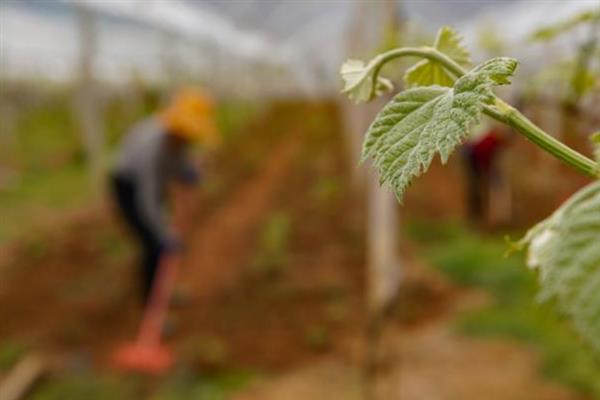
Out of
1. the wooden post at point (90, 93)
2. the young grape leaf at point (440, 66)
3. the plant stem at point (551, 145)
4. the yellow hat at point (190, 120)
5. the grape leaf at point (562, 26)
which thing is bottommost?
the plant stem at point (551, 145)

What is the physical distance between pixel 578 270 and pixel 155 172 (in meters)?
4.65

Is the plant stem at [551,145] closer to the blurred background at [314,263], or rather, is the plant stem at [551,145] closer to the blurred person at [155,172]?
the blurred background at [314,263]

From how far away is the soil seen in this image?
4.18m

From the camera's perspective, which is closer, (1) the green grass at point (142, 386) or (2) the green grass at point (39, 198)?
(1) the green grass at point (142, 386)

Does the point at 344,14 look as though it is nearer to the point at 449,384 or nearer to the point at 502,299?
the point at 502,299

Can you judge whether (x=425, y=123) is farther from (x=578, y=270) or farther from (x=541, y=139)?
(x=578, y=270)

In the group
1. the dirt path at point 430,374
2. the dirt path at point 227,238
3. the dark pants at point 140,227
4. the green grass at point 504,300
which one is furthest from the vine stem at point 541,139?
the dirt path at point 227,238

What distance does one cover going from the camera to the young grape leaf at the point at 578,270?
36 centimetres

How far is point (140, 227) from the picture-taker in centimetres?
518

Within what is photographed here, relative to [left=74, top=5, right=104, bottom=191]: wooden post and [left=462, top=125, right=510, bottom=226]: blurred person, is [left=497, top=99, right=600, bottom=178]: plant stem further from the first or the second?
[left=74, top=5, right=104, bottom=191]: wooden post

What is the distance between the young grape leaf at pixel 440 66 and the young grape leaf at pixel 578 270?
0.96 feet

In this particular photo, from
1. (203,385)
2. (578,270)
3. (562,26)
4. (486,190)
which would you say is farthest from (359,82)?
(486,190)

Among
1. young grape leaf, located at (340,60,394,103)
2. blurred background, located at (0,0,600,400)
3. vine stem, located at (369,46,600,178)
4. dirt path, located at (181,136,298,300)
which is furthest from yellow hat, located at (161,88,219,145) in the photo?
vine stem, located at (369,46,600,178)

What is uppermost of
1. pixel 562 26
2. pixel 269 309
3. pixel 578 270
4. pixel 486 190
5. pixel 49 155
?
pixel 49 155
